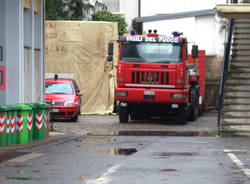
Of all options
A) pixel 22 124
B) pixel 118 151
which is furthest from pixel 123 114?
pixel 118 151

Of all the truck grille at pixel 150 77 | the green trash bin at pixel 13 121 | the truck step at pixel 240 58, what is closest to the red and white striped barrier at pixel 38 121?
the green trash bin at pixel 13 121

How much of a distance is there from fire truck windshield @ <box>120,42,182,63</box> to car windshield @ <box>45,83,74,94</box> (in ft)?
10.5

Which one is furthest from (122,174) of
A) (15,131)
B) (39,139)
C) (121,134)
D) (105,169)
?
(121,134)

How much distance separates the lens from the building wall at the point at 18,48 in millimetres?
17281

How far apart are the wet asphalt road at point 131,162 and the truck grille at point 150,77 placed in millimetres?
7012

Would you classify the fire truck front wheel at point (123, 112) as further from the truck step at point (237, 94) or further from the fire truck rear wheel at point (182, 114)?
the truck step at point (237, 94)

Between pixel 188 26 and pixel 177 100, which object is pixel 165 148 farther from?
pixel 188 26

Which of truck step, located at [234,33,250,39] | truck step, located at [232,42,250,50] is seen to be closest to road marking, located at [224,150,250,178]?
truck step, located at [232,42,250,50]

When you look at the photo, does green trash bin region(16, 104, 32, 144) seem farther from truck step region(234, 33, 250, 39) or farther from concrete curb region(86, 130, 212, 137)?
truck step region(234, 33, 250, 39)

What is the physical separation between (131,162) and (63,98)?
1436 cm

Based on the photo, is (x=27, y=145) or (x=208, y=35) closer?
(x=27, y=145)

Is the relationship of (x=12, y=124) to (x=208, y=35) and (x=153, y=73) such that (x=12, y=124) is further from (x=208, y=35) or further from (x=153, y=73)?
(x=208, y=35)

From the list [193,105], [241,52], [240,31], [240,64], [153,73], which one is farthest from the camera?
[193,105]

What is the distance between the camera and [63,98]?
2667 centimetres
